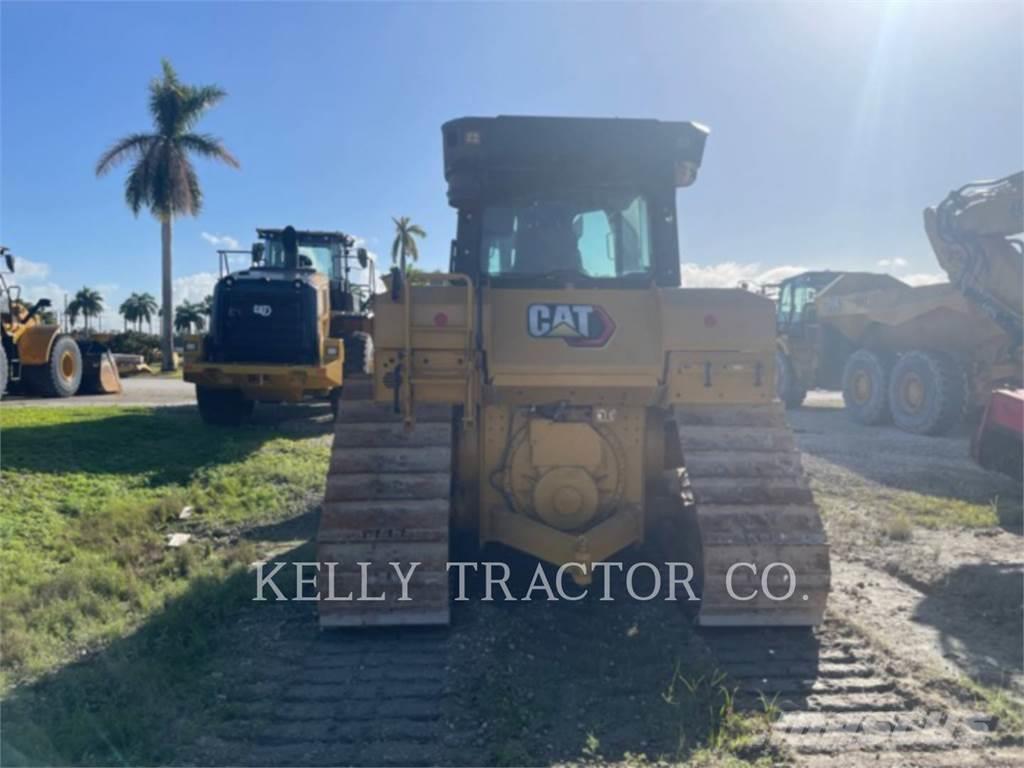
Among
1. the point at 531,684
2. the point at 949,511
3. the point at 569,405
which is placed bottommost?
the point at 531,684

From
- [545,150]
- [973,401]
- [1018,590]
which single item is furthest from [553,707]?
[973,401]

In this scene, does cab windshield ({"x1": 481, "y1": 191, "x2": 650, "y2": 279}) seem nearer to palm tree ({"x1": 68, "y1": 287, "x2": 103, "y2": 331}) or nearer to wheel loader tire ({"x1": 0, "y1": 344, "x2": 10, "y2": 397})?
wheel loader tire ({"x1": 0, "y1": 344, "x2": 10, "y2": 397})

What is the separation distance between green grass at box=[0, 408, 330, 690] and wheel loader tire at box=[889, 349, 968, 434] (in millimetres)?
8840

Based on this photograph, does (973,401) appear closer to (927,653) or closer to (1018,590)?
(1018,590)

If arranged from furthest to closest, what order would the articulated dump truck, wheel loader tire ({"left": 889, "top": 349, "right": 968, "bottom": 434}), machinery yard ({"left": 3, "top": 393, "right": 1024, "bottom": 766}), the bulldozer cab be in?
wheel loader tire ({"left": 889, "top": 349, "right": 968, "bottom": 434}), the bulldozer cab, the articulated dump truck, machinery yard ({"left": 3, "top": 393, "right": 1024, "bottom": 766})

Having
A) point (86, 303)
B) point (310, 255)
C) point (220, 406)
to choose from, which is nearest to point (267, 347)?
point (220, 406)

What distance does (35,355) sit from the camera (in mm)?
14688

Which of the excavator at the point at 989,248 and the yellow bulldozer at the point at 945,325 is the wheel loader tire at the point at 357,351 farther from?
the excavator at the point at 989,248

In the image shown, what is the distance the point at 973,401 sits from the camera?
1203cm

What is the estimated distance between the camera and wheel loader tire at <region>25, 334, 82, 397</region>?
14.9 metres

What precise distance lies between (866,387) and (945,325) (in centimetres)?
192

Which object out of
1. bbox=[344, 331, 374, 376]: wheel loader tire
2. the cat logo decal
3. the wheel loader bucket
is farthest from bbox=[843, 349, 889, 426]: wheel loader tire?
the wheel loader bucket

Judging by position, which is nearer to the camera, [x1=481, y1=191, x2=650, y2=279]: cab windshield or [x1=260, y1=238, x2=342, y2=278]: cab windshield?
[x1=481, y1=191, x2=650, y2=279]: cab windshield

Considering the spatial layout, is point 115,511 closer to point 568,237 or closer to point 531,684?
point 568,237
